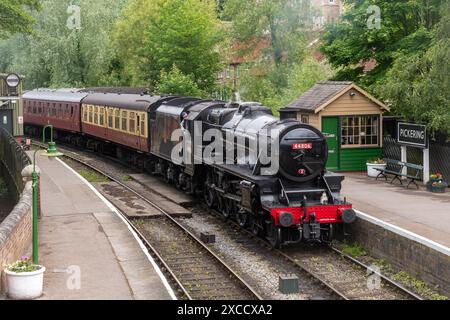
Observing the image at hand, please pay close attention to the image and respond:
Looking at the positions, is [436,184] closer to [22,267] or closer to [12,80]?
[22,267]

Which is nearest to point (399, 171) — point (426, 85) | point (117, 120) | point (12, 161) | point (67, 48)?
point (426, 85)

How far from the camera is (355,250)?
16750mm

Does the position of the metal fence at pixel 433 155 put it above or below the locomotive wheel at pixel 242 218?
above

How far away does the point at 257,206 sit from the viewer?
17344 mm

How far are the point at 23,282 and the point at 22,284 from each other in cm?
4

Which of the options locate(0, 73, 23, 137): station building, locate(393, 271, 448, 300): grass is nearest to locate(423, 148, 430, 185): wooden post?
locate(393, 271, 448, 300): grass

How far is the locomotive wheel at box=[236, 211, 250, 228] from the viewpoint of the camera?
18625 mm

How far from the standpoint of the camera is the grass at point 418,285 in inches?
524

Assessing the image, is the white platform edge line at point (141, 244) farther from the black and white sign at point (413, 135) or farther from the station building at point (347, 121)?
the black and white sign at point (413, 135)

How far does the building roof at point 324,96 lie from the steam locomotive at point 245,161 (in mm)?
4001

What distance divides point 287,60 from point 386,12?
17920mm

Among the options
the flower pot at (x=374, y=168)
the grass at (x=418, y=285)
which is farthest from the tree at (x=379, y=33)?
the grass at (x=418, y=285)

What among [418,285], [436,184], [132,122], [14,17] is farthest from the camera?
[14,17]

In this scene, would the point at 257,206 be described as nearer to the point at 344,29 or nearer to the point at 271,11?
the point at 344,29
